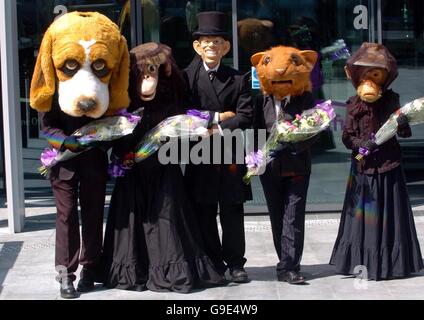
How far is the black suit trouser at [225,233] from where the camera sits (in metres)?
6.46

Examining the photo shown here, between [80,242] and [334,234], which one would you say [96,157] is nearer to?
[80,242]

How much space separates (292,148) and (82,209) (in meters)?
1.47

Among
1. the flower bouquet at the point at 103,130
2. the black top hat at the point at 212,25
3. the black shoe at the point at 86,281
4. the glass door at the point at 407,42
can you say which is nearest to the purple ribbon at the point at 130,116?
the flower bouquet at the point at 103,130

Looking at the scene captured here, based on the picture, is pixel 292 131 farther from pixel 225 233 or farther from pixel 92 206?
pixel 92 206

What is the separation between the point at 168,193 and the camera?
20.5 ft

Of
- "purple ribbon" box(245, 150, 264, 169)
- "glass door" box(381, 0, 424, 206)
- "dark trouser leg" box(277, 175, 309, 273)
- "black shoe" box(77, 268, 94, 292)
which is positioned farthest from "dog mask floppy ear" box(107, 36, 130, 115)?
"glass door" box(381, 0, 424, 206)

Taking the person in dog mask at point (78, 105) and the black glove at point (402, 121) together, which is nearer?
the person in dog mask at point (78, 105)

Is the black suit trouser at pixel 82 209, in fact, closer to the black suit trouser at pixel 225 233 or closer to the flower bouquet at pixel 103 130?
the flower bouquet at pixel 103 130

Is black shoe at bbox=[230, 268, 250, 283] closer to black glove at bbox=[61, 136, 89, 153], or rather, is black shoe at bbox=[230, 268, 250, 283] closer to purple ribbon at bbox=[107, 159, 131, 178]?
purple ribbon at bbox=[107, 159, 131, 178]

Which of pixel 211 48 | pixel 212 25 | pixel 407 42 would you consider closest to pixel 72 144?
pixel 211 48

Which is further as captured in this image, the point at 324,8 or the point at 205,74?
the point at 324,8

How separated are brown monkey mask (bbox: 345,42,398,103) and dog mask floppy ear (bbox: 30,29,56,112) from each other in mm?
2071

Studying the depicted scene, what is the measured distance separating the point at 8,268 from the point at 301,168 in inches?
96.4

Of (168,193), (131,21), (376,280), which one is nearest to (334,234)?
(376,280)
